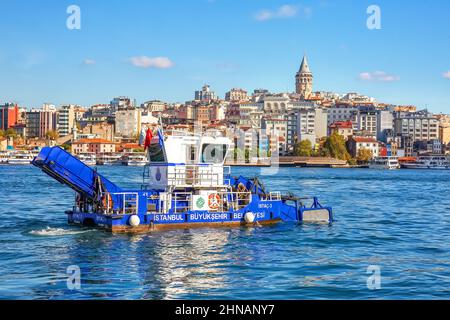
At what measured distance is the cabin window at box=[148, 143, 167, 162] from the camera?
72.8ft

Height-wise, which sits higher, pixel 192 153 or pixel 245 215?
pixel 192 153

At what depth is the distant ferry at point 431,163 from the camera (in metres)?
140

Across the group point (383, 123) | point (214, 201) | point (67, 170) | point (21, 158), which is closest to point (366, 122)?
point (383, 123)

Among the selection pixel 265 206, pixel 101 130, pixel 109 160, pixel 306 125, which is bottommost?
pixel 265 206

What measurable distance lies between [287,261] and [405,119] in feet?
528

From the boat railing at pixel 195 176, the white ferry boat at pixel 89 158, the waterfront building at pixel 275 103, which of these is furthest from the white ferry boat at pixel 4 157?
the boat railing at pixel 195 176

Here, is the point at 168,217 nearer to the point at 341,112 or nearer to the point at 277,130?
the point at 277,130

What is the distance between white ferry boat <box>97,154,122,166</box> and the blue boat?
114 meters

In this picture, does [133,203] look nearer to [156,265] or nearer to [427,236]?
[156,265]

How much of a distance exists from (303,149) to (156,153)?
11731 centimetres

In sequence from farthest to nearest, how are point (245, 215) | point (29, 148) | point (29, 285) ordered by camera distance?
point (29, 148) < point (245, 215) < point (29, 285)

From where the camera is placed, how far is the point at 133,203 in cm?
2097

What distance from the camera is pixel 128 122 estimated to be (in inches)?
6624

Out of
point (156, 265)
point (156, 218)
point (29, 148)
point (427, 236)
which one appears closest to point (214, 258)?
point (156, 265)
